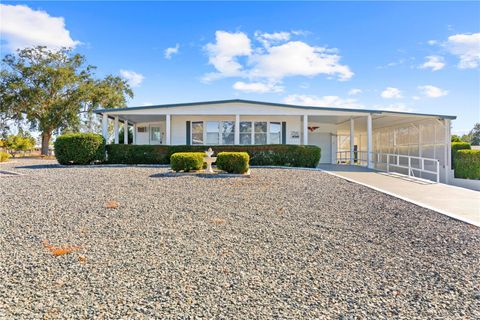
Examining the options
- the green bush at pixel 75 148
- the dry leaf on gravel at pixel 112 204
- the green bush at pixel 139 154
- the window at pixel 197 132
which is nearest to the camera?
the dry leaf on gravel at pixel 112 204

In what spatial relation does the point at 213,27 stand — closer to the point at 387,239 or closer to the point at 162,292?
the point at 387,239

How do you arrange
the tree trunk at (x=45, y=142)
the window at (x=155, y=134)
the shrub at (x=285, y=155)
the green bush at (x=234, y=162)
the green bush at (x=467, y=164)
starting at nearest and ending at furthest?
the green bush at (x=234, y=162) → the shrub at (x=285, y=155) → the green bush at (x=467, y=164) → the window at (x=155, y=134) → the tree trunk at (x=45, y=142)

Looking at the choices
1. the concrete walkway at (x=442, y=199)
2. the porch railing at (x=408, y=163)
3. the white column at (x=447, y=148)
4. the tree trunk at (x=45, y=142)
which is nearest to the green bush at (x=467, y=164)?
the white column at (x=447, y=148)

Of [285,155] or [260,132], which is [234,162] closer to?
[285,155]

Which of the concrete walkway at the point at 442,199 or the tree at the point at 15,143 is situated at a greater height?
the tree at the point at 15,143

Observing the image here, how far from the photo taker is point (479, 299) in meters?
2.94

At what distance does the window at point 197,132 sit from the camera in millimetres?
18391

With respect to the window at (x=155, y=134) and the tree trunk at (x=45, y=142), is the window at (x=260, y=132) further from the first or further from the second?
the tree trunk at (x=45, y=142)

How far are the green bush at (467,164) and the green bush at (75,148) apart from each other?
1800 centimetres

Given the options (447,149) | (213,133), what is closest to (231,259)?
(213,133)

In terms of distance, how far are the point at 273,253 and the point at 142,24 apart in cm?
1202

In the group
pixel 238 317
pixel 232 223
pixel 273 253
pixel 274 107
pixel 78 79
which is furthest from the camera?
pixel 78 79

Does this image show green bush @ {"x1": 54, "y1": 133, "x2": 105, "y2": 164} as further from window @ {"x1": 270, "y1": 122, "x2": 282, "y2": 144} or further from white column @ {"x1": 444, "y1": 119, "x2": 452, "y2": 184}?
white column @ {"x1": 444, "y1": 119, "x2": 452, "y2": 184}

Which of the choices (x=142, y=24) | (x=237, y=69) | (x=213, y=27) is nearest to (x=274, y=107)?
(x=237, y=69)
